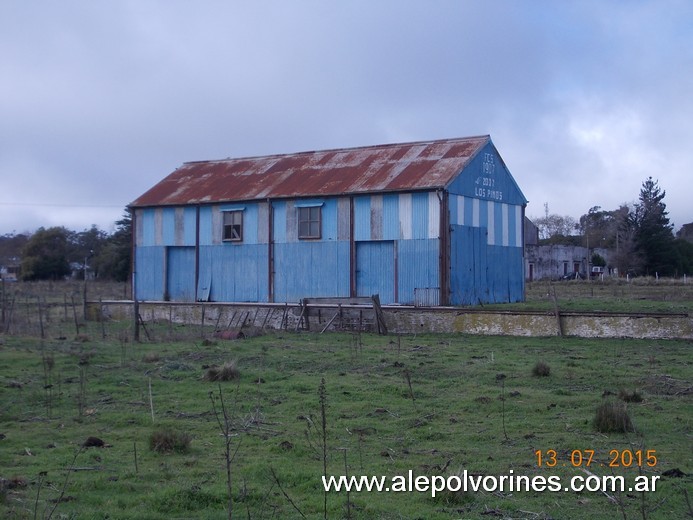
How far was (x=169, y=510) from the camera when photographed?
7598 millimetres

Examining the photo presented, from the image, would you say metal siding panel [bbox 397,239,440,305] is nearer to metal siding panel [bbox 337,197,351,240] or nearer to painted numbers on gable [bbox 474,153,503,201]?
metal siding panel [bbox 337,197,351,240]

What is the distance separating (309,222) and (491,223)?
7.21 metres

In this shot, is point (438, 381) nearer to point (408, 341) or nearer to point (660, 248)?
point (408, 341)

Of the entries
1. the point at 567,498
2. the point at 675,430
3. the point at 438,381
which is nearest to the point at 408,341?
the point at 438,381

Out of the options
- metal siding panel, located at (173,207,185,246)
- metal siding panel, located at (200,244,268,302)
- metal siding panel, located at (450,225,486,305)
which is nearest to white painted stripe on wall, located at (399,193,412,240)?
metal siding panel, located at (450,225,486,305)

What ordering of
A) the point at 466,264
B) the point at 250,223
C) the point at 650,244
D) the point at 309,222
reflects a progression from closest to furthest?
the point at 466,264, the point at 309,222, the point at 250,223, the point at 650,244

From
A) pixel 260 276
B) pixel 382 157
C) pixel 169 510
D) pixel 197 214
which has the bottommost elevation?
pixel 169 510

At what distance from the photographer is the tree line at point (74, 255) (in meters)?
63.1

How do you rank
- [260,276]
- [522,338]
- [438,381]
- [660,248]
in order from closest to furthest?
[438,381]
[522,338]
[260,276]
[660,248]

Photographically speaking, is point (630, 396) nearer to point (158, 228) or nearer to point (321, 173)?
point (321, 173)

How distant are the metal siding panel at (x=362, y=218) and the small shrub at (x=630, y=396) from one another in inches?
743

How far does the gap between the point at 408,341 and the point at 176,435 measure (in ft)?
40.5

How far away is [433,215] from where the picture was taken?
29031mm

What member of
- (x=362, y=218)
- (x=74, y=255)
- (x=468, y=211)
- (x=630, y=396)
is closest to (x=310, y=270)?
(x=362, y=218)
